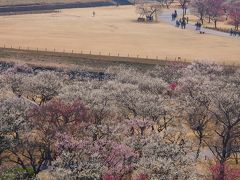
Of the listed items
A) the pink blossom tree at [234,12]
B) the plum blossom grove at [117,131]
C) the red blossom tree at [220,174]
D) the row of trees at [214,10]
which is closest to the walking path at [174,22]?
the row of trees at [214,10]

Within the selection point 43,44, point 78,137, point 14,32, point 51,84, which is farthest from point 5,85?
point 14,32

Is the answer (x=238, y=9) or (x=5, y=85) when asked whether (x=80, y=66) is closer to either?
(x=5, y=85)

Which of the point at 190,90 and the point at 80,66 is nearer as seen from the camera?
the point at 190,90

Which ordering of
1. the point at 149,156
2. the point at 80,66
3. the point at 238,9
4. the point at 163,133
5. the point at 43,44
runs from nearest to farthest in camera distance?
the point at 149,156
the point at 163,133
the point at 80,66
the point at 43,44
the point at 238,9

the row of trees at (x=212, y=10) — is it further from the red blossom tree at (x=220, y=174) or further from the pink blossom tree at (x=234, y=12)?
the red blossom tree at (x=220, y=174)

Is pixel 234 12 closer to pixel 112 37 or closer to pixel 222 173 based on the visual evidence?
pixel 112 37

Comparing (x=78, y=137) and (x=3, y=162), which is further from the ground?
(x=78, y=137)

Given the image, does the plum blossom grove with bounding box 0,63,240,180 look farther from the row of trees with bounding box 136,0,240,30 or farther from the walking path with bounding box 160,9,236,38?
the row of trees with bounding box 136,0,240,30
